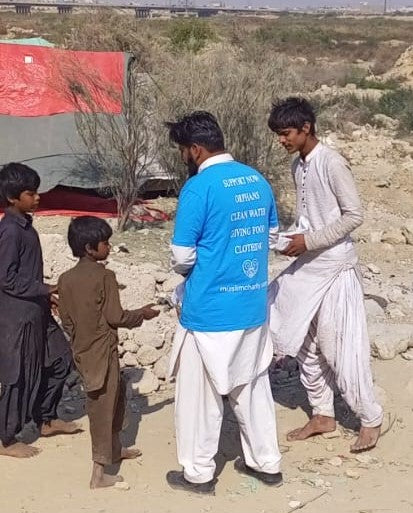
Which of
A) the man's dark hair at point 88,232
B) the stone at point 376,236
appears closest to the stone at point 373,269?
the stone at point 376,236

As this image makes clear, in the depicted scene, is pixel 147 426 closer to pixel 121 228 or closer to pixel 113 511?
pixel 113 511

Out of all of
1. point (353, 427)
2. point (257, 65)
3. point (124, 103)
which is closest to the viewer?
point (353, 427)

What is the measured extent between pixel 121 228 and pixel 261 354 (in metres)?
5.29

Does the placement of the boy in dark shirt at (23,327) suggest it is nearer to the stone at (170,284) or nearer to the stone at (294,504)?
the stone at (294,504)

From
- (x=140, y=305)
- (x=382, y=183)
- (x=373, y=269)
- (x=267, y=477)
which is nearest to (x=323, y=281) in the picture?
(x=267, y=477)

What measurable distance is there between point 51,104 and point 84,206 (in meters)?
1.08

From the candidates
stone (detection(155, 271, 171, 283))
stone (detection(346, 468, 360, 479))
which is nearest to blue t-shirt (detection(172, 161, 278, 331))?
stone (detection(346, 468, 360, 479))

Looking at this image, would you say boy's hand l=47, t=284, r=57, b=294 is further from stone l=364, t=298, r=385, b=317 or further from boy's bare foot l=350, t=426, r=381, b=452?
stone l=364, t=298, r=385, b=317

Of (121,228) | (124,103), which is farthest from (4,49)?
(121,228)

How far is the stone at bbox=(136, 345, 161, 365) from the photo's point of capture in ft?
18.4

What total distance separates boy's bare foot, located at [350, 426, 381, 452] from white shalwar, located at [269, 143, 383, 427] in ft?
0.10

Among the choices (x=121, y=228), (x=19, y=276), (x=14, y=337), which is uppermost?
(x=19, y=276)

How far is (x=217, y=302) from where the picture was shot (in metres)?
Result: 3.67

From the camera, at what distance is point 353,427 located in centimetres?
473
